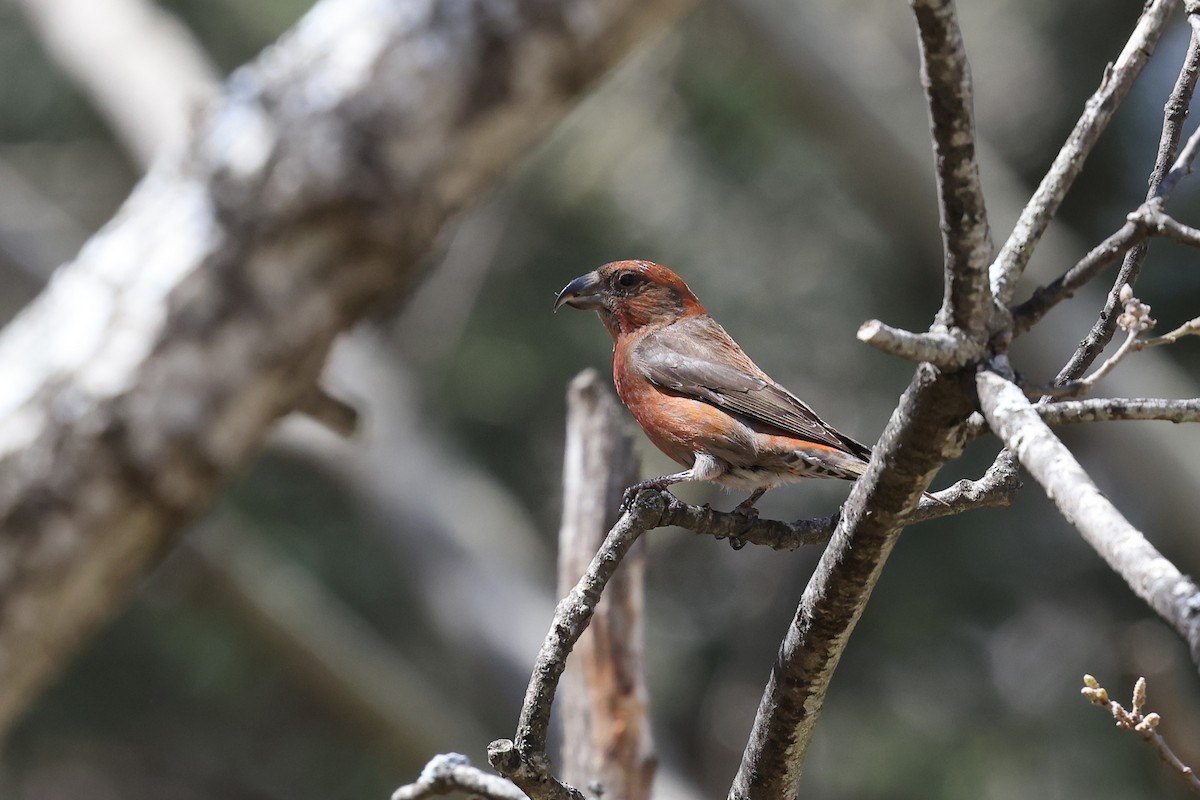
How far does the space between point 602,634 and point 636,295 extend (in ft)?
3.85

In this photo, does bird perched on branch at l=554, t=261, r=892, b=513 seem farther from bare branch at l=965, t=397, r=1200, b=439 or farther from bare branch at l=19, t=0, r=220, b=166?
bare branch at l=19, t=0, r=220, b=166

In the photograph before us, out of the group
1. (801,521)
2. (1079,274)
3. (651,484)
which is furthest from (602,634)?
(1079,274)

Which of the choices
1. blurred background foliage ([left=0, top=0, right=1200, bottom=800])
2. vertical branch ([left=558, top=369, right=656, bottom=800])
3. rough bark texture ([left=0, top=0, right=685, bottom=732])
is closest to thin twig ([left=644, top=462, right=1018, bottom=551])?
vertical branch ([left=558, top=369, right=656, bottom=800])

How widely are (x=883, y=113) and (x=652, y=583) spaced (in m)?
3.86

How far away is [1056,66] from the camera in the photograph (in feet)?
26.1

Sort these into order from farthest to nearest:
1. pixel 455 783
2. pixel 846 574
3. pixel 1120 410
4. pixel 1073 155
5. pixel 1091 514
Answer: pixel 846 574 → pixel 455 783 → pixel 1073 155 → pixel 1120 410 → pixel 1091 514

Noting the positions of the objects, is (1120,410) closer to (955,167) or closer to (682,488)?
(955,167)

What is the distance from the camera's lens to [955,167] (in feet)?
A: 5.21

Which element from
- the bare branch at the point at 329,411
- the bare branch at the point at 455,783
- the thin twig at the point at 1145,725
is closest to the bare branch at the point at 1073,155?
the thin twig at the point at 1145,725

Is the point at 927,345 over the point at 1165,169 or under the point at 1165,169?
under

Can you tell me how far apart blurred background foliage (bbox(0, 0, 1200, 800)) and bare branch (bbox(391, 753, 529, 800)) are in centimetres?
452

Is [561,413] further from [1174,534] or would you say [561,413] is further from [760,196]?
[1174,534]

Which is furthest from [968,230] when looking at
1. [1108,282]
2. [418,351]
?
[418,351]

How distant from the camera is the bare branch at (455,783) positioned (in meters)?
1.82
